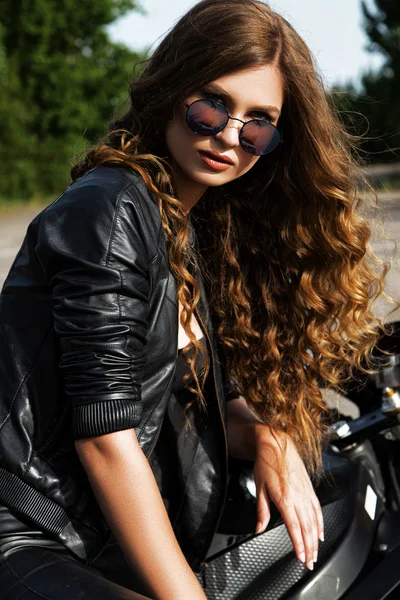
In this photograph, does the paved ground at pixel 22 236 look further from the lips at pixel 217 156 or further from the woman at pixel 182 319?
the lips at pixel 217 156

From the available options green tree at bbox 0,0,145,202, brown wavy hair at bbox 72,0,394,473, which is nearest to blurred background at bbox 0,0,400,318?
green tree at bbox 0,0,145,202

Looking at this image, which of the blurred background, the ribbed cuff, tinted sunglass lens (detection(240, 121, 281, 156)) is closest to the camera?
the ribbed cuff

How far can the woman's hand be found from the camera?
5.51 ft

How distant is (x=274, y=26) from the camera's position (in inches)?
71.8

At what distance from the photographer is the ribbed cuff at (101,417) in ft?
4.79

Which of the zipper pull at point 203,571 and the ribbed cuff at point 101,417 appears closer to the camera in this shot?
the ribbed cuff at point 101,417

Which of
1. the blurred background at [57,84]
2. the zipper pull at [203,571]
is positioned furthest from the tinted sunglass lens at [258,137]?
the blurred background at [57,84]

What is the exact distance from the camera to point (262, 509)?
1.75 meters

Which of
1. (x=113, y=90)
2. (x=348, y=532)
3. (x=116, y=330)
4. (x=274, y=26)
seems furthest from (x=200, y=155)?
(x=113, y=90)

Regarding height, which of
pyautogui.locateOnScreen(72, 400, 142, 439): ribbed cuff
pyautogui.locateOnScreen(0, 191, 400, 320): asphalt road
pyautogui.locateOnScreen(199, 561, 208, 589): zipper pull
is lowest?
pyautogui.locateOnScreen(0, 191, 400, 320): asphalt road

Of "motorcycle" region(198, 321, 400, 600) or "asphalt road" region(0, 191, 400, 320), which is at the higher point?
"motorcycle" region(198, 321, 400, 600)

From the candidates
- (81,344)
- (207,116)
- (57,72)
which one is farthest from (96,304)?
(57,72)

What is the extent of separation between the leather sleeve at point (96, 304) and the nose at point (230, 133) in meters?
0.35

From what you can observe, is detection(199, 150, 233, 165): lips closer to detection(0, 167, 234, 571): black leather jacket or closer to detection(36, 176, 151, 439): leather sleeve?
detection(0, 167, 234, 571): black leather jacket
